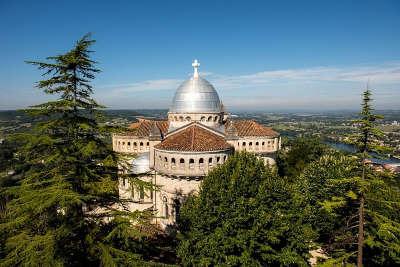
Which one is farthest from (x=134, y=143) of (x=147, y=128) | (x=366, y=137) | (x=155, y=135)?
(x=366, y=137)

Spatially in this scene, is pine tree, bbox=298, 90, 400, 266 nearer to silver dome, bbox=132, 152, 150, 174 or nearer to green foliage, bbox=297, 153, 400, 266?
green foliage, bbox=297, 153, 400, 266

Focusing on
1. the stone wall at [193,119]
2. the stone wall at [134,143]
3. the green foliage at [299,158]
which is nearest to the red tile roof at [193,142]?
the stone wall at [193,119]

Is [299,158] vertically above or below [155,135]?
below

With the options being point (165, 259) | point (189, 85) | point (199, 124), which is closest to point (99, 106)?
point (165, 259)

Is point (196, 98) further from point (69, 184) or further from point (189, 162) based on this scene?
point (69, 184)

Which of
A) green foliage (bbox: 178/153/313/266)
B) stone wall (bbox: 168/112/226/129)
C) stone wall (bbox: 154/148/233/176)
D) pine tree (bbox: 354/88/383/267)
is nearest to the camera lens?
pine tree (bbox: 354/88/383/267)

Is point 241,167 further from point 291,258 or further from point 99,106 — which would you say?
point 99,106

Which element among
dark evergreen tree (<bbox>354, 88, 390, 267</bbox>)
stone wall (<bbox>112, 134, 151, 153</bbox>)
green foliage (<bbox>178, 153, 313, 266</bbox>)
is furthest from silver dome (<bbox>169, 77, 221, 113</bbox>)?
dark evergreen tree (<bbox>354, 88, 390, 267</bbox>)
